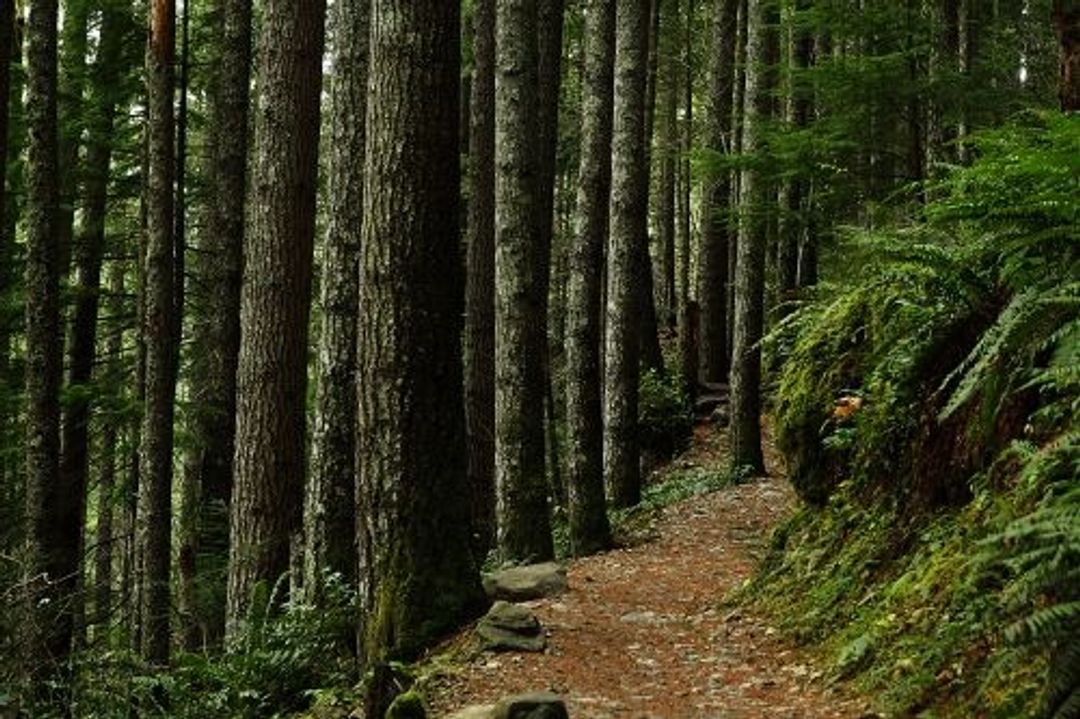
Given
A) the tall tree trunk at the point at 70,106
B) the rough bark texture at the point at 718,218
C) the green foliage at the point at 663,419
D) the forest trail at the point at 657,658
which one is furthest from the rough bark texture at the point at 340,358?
the green foliage at the point at 663,419

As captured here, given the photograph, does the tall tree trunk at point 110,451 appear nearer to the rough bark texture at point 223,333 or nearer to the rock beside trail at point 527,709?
the rough bark texture at point 223,333

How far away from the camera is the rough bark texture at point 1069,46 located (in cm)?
672

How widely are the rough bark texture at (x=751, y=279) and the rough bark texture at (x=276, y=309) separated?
19.1ft

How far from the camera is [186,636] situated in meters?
13.0

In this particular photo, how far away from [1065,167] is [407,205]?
3.76m

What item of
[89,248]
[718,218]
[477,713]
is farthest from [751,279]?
[477,713]

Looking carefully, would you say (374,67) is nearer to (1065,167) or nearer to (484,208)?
(1065,167)

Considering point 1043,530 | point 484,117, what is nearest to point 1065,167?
point 1043,530

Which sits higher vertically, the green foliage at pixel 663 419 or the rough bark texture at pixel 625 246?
the rough bark texture at pixel 625 246

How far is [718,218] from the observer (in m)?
17.6

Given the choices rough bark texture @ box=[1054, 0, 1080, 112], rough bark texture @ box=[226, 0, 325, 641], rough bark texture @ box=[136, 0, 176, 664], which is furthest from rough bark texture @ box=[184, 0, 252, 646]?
rough bark texture @ box=[1054, 0, 1080, 112]

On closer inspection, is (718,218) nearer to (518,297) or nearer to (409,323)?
(518,297)

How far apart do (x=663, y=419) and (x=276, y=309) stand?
10830 millimetres

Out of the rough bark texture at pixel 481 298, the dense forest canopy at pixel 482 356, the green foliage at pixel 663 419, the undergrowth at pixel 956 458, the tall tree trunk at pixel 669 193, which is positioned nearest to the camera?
the undergrowth at pixel 956 458
